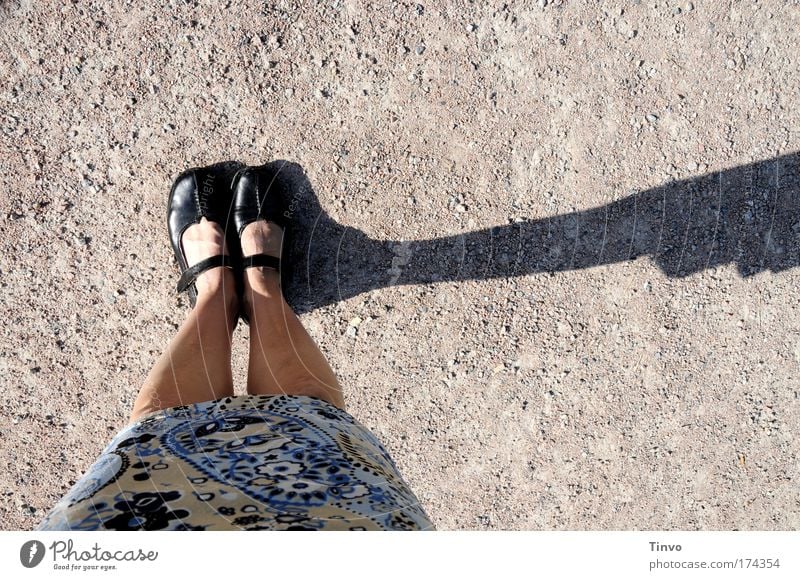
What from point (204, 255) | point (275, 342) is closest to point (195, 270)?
point (204, 255)

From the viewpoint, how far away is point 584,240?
5.03ft

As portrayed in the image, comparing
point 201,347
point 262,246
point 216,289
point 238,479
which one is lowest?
point 238,479

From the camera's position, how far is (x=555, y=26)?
1.47 meters

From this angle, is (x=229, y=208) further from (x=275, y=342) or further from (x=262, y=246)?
(x=275, y=342)

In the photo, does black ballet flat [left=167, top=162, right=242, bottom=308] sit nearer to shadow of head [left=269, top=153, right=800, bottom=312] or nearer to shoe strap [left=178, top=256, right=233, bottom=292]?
shoe strap [left=178, top=256, right=233, bottom=292]

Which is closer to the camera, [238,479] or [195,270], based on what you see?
[238,479]

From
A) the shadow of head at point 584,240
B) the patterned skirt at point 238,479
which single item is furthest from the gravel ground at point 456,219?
the patterned skirt at point 238,479

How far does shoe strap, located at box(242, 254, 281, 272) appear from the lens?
149cm

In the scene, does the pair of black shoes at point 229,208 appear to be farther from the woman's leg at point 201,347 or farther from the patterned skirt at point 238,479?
the patterned skirt at point 238,479

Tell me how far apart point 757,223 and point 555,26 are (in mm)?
771

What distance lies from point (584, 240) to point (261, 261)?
879 millimetres

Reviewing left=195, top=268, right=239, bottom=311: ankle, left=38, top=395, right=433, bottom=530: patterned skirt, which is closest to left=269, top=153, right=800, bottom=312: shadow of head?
left=195, top=268, right=239, bottom=311: ankle

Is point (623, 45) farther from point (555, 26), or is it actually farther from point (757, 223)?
point (757, 223)
